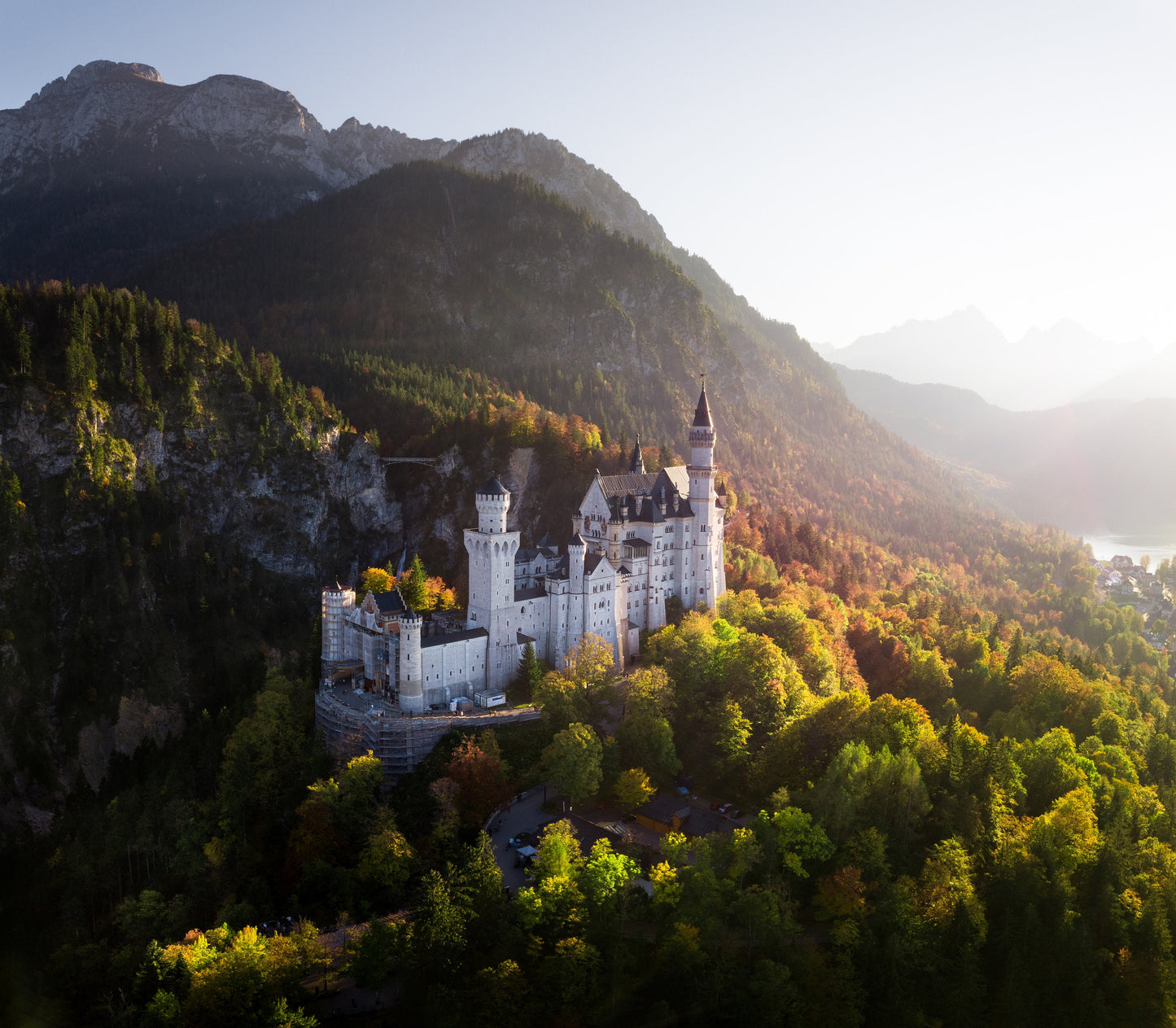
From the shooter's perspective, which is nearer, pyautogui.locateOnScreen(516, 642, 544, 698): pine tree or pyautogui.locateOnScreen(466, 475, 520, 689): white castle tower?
pyautogui.locateOnScreen(516, 642, 544, 698): pine tree

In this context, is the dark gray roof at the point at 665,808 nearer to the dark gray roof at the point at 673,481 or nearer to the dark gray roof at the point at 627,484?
the dark gray roof at the point at 627,484

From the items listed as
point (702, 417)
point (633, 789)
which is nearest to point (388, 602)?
point (633, 789)

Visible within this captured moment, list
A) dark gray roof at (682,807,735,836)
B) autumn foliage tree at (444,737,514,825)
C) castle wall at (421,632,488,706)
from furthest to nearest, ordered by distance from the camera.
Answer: castle wall at (421,632,488,706) < autumn foliage tree at (444,737,514,825) < dark gray roof at (682,807,735,836)

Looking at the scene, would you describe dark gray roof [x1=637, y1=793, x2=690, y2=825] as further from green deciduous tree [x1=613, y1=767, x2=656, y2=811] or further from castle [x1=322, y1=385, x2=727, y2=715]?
castle [x1=322, y1=385, x2=727, y2=715]

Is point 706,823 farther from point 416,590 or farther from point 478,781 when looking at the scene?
point 416,590

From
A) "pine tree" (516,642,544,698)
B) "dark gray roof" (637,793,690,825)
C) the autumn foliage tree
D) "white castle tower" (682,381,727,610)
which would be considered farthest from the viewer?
"white castle tower" (682,381,727,610)

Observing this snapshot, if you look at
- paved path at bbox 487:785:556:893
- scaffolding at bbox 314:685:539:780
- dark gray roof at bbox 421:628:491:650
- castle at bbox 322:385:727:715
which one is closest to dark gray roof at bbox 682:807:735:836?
paved path at bbox 487:785:556:893
